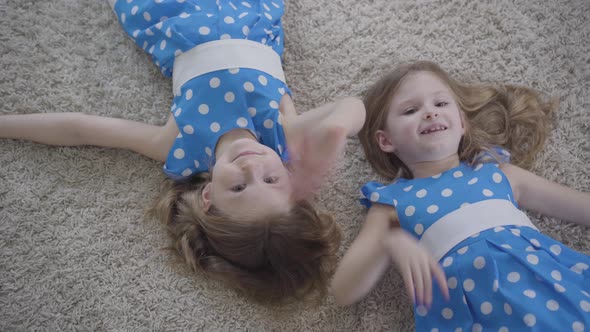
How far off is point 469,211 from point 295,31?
2.09 ft

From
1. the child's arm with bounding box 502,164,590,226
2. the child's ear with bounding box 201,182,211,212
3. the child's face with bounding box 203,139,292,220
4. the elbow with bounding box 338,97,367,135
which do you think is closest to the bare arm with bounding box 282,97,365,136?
the elbow with bounding box 338,97,367,135

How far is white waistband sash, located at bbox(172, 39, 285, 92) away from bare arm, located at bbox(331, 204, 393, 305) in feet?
1.42

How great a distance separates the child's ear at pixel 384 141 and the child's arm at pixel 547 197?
0.84 ft

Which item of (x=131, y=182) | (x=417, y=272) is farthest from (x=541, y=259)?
(x=131, y=182)

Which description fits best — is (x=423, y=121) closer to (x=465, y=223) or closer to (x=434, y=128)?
(x=434, y=128)

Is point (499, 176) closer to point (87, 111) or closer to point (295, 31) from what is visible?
point (295, 31)

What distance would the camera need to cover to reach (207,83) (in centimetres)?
107

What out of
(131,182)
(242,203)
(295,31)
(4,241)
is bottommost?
(4,241)

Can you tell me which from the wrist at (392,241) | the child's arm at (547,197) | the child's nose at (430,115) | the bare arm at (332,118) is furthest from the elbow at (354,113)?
the child's arm at (547,197)

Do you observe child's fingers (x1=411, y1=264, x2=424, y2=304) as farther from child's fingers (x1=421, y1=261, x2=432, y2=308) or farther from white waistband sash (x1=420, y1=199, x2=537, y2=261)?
white waistband sash (x1=420, y1=199, x2=537, y2=261)

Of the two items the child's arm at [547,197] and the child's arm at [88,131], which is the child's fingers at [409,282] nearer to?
the child's arm at [547,197]

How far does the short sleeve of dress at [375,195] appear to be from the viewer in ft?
3.44

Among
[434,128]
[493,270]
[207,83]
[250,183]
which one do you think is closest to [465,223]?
[493,270]

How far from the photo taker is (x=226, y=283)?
3.41 feet
